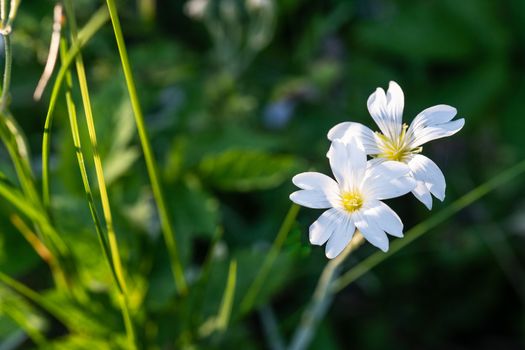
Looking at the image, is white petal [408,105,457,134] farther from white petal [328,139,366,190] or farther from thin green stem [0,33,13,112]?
thin green stem [0,33,13,112]

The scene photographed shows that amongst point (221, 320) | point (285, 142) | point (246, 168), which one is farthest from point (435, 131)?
point (285, 142)

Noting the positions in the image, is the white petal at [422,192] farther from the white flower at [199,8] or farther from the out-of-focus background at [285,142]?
the white flower at [199,8]

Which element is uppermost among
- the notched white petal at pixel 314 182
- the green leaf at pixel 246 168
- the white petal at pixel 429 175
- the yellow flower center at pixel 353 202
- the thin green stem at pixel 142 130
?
the green leaf at pixel 246 168

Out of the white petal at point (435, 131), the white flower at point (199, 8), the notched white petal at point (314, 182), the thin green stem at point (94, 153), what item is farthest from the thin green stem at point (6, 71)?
the white flower at point (199, 8)

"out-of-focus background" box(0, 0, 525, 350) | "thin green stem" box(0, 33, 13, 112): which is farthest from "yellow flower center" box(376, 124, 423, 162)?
"out-of-focus background" box(0, 0, 525, 350)

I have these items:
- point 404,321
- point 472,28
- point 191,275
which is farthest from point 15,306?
point 472,28

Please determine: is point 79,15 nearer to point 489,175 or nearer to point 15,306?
point 15,306
